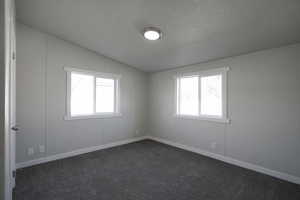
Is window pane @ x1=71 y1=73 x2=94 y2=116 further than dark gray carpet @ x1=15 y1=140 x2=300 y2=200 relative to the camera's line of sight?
Yes

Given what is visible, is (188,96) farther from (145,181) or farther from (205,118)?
(145,181)

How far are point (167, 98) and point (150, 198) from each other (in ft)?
9.55

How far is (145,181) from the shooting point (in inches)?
96.1

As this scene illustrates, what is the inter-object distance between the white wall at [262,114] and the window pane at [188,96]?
1.31ft

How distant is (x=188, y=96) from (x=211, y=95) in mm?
655

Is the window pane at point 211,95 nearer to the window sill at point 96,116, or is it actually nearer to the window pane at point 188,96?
the window pane at point 188,96

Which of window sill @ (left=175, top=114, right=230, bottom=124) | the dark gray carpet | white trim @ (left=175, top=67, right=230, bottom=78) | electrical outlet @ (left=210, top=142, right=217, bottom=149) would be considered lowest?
the dark gray carpet

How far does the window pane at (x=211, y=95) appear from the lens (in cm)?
342

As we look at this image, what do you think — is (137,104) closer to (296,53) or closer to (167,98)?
(167,98)

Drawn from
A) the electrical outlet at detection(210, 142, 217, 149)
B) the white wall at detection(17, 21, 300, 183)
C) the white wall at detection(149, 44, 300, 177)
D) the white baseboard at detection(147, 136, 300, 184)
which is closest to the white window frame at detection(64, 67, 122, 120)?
the white wall at detection(17, 21, 300, 183)

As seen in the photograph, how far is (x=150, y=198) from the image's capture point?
2021 millimetres

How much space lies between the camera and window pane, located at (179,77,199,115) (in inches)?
153

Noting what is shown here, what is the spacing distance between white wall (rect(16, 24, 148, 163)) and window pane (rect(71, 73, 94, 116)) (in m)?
0.21

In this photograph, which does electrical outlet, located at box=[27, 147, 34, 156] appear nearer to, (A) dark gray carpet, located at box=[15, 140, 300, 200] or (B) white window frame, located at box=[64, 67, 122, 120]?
(A) dark gray carpet, located at box=[15, 140, 300, 200]
